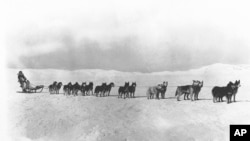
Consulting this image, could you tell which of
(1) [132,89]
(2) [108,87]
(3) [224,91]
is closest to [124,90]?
(1) [132,89]

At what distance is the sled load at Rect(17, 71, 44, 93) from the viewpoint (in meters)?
6.91

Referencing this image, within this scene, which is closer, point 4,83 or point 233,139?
point 233,139

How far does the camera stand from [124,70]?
6.74 meters

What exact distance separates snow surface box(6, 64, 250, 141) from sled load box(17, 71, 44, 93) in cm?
7

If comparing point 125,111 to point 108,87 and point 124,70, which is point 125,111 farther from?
point 124,70

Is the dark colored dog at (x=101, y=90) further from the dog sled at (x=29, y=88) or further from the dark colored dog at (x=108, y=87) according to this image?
the dog sled at (x=29, y=88)

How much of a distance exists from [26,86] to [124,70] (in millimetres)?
1611

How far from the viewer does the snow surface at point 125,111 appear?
6543 millimetres

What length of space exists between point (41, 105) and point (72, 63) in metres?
0.86

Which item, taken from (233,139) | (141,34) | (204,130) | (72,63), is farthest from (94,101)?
(233,139)

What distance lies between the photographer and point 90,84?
271 inches

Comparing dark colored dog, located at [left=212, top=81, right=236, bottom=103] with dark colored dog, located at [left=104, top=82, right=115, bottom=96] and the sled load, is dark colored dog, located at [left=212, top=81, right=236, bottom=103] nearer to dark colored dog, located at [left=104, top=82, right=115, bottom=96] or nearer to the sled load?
dark colored dog, located at [left=104, top=82, right=115, bottom=96]

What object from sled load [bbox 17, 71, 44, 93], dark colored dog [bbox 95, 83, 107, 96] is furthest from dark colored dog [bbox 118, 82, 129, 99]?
sled load [bbox 17, 71, 44, 93]

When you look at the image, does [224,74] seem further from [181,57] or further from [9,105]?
[9,105]
